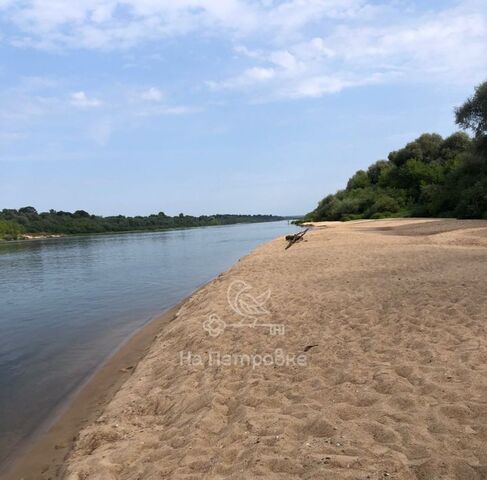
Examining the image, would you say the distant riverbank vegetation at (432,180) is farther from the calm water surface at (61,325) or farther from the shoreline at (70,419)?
the shoreline at (70,419)

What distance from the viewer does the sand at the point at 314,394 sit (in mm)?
3742

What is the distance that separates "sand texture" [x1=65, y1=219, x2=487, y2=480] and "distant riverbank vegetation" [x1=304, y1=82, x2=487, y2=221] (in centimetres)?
2711

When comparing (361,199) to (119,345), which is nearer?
(119,345)

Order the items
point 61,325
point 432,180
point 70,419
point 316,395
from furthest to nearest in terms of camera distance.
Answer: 1. point 432,180
2. point 61,325
3. point 70,419
4. point 316,395

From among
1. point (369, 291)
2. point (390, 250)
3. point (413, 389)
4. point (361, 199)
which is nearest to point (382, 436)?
point (413, 389)

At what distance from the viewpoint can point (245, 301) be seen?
410 inches

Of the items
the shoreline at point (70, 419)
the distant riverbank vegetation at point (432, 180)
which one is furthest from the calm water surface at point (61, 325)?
the distant riverbank vegetation at point (432, 180)

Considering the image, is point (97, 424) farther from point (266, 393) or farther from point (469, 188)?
point (469, 188)

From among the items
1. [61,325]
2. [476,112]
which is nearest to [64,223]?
[476,112]

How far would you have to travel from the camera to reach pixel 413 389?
4.76 m

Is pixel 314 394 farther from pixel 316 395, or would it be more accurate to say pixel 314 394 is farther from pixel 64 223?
pixel 64 223

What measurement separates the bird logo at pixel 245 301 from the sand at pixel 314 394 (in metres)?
0.08

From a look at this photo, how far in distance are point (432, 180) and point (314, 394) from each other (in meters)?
55.7

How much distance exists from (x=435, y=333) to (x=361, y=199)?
2415 inches
